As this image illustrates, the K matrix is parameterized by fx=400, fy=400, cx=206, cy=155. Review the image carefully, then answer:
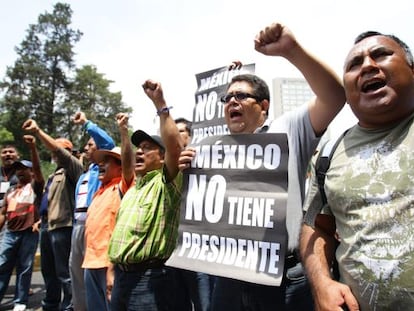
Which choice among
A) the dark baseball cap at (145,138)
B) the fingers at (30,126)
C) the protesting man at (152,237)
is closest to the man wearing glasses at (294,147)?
the protesting man at (152,237)

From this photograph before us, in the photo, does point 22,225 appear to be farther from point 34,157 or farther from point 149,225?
point 149,225

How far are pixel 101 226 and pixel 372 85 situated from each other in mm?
2671

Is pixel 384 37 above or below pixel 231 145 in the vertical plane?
above

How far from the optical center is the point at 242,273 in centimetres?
188

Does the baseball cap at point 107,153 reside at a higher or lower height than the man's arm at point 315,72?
lower

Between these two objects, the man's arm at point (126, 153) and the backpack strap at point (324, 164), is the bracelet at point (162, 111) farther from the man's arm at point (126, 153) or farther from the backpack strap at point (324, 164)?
the backpack strap at point (324, 164)

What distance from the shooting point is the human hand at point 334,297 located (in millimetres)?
1457

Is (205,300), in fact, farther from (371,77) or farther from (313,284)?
(371,77)

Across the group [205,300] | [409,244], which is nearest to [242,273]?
[409,244]

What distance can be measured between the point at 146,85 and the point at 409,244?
176cm

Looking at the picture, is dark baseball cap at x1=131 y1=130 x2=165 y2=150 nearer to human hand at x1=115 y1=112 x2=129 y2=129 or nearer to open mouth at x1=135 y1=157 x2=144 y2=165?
open mouth at x1=135 y1=157 x2=144 y2=165

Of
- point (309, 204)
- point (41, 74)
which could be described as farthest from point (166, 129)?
point (41, 74)

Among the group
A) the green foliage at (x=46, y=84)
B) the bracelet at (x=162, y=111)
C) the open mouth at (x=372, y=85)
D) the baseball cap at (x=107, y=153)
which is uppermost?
the green foliage at (x=46, y=84)

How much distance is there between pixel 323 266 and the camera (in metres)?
1.65
